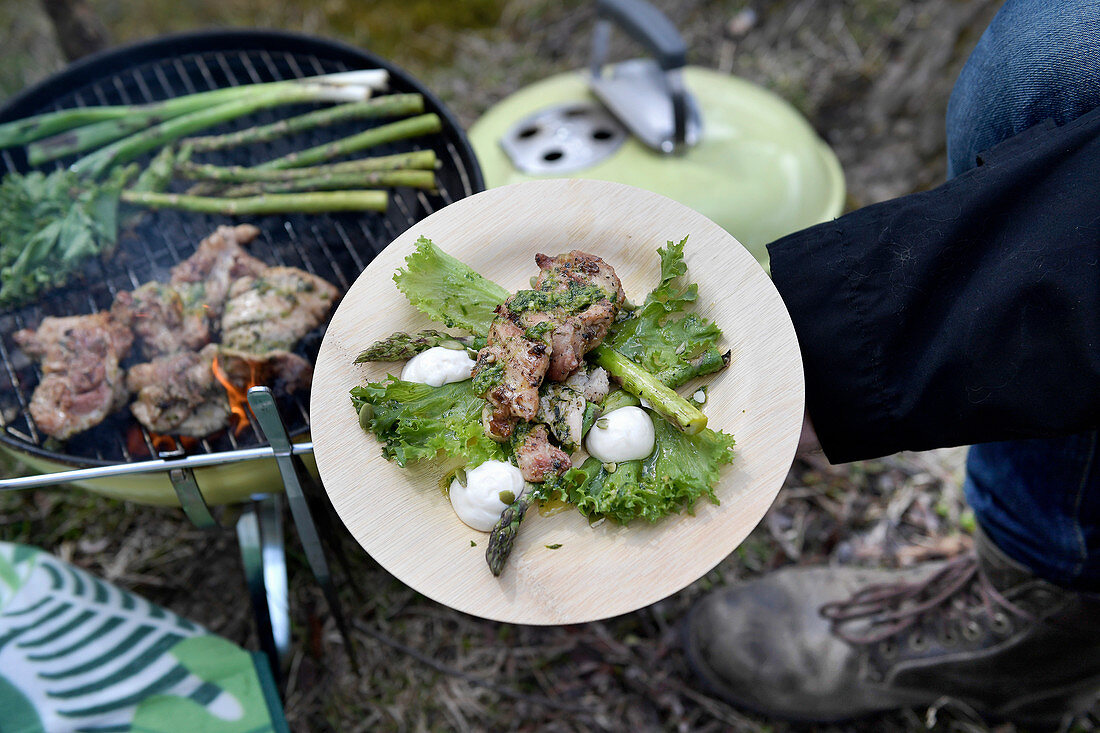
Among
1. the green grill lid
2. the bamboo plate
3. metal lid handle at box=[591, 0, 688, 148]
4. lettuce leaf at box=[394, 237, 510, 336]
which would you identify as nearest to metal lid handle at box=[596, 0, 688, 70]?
metal lid handle at box=[591, 0, 688, 148]

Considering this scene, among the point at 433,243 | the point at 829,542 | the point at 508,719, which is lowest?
the point at 508,719

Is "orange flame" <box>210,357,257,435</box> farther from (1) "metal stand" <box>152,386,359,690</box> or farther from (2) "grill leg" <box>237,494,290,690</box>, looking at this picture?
(2) "grill leg" <box>237,494,290,690</box>

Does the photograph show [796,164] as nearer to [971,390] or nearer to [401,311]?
[971,390]

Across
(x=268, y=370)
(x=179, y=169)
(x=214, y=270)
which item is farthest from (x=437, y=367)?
(x=179, y=169)

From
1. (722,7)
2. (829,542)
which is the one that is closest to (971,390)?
(829,542)

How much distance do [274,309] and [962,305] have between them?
8.51 ft

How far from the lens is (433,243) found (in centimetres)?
254

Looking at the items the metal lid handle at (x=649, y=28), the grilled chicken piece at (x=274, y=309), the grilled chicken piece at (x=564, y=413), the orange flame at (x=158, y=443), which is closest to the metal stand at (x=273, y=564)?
the orange flame at (x=158, y=443)

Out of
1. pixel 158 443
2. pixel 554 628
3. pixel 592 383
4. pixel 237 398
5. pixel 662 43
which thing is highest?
pixel 662 43

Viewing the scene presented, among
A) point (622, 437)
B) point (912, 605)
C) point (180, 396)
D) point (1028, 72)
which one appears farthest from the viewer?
point (912, 605)

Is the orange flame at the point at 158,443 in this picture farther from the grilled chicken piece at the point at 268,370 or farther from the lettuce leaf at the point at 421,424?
the lettuce leaf at the point at 421,424

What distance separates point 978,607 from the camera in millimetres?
3441

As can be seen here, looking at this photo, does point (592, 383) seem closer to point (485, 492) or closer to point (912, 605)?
point (485, 492)

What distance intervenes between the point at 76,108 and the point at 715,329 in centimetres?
359
